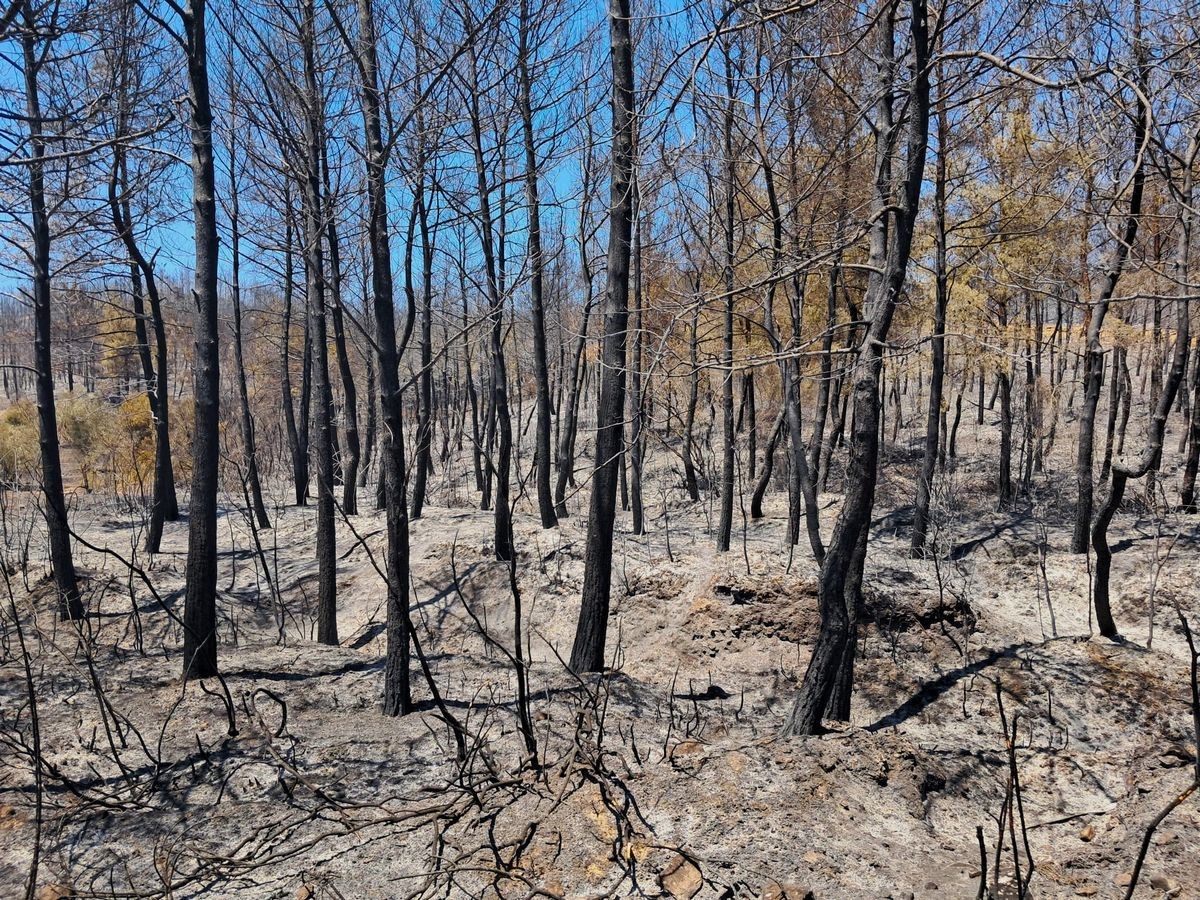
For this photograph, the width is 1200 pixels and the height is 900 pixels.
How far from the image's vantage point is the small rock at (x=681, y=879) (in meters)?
3.24

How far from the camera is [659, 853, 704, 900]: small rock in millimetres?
3242

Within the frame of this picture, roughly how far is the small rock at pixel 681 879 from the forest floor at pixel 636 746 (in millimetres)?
11

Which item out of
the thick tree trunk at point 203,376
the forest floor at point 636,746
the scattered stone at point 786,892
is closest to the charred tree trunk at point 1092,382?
the forest floor at point 636,746

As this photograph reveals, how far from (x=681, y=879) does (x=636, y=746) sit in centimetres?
188

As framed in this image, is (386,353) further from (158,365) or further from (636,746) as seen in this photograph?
(158,365)

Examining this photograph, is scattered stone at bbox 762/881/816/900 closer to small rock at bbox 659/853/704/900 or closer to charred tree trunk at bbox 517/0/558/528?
small rock at bbox 659/853/704/900

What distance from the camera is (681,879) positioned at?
3.31m

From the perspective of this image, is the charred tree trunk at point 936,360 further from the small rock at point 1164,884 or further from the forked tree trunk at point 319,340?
the small rock at point 1164,884

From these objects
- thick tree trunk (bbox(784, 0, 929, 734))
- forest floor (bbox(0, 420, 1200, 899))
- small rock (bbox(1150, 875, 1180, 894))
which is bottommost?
forest floor (bbox(0, 420, 1200, 899))

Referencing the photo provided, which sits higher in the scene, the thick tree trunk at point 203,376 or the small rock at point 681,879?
the thick tree trunk at point 203,376

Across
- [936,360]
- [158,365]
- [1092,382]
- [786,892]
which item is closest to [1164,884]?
[786,892]

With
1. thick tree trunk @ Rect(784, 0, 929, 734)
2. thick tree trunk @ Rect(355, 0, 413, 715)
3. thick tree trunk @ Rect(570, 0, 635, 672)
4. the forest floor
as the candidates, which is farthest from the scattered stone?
thick tree trunk @ Rect(570, 0, 635, 672)

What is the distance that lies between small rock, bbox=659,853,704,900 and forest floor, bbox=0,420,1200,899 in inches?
0.4

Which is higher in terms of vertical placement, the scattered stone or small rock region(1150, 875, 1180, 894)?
small rock region(1150, 875, 1180, 894)
